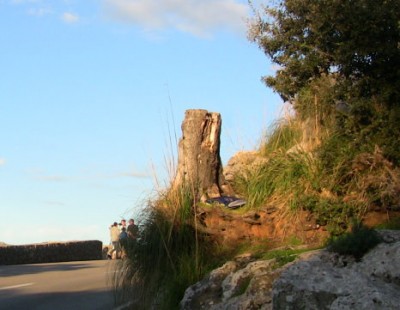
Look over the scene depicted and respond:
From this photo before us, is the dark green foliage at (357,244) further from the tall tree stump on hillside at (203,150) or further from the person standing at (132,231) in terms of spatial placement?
the tall tree stump on hillside at (203,150)

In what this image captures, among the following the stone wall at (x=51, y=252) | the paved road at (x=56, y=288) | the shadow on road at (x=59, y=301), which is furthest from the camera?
the stone wall at (x=51, y=252)

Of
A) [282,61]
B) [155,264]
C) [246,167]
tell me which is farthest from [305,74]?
[155,264]

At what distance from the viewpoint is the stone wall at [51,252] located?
93.1 feet

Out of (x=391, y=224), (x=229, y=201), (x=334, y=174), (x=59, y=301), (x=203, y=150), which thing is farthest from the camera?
(x=59, y=301)

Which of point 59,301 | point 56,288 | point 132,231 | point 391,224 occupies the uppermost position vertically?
point 132,231

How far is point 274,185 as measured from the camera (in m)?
10.5

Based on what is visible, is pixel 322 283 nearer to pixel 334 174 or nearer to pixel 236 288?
pixel 236 288

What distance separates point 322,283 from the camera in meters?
5.66

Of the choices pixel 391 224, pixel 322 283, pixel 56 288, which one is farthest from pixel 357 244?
pixel 56 288

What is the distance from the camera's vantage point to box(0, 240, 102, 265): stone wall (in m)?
28.4

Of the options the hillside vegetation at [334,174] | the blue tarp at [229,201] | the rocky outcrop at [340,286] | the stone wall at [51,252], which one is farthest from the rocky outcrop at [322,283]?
the stone wall at [51,252]

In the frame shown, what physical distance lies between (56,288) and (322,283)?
13.1 meters

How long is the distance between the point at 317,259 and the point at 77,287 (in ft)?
41.0

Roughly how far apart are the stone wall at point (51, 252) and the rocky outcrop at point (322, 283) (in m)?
21.8
